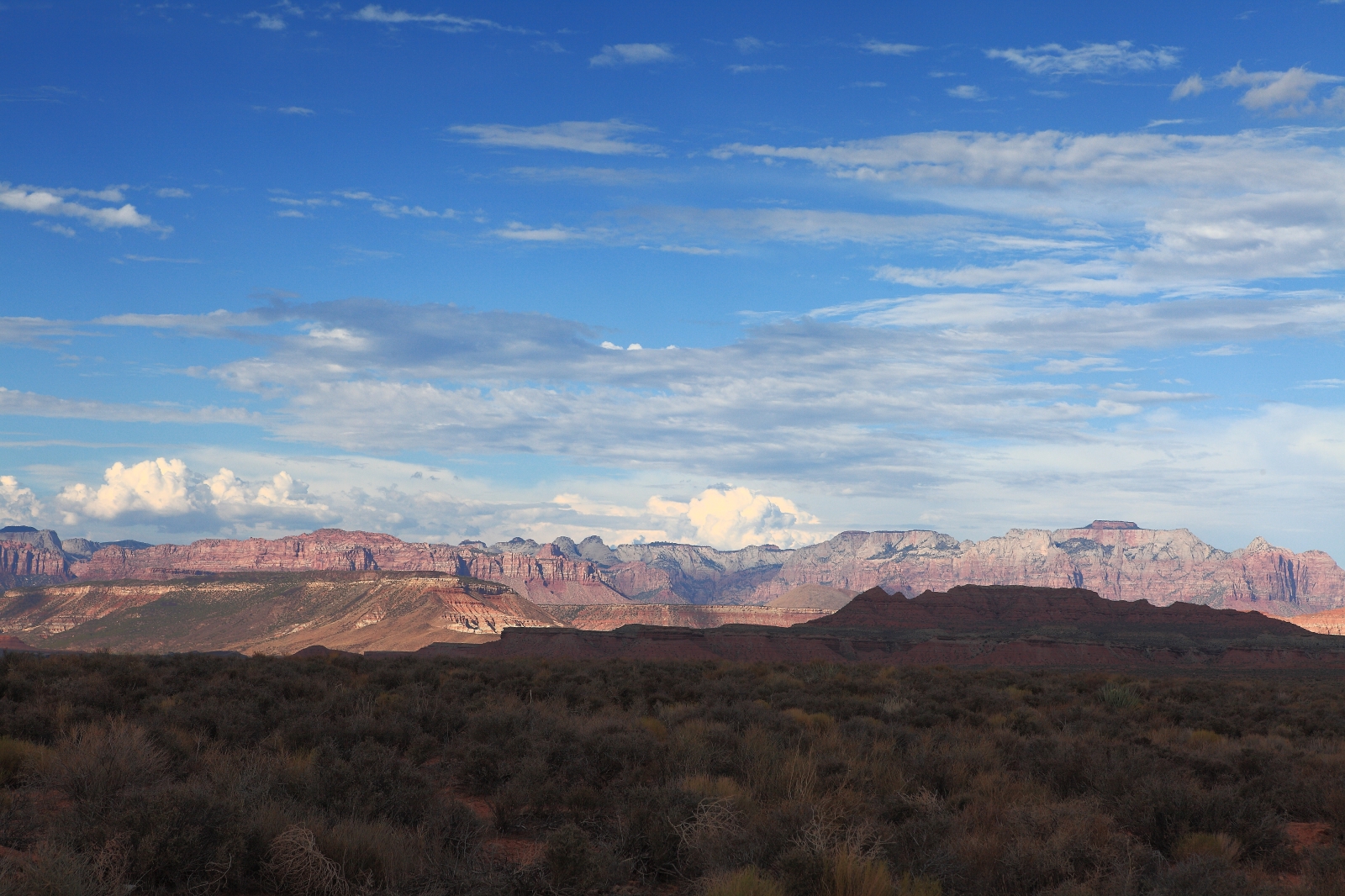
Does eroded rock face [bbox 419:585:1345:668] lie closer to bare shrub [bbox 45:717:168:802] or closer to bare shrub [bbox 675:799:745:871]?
bare shrub [bbox 45:717:168:802]

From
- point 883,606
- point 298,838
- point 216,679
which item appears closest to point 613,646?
point 883,606

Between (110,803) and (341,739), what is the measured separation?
5.02 meters

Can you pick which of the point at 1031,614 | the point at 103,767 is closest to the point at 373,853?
the point at 103,767

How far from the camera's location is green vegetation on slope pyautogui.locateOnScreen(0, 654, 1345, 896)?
8.08 meters

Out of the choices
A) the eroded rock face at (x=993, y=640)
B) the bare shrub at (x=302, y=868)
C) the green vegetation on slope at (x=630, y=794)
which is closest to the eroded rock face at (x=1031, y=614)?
the eroded rock face at (x=993, y=640)

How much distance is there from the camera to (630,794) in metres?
10.6

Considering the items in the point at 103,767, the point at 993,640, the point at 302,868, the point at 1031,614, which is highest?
the point at 103,767

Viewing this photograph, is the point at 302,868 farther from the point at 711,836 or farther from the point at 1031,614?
the point at 1031,614

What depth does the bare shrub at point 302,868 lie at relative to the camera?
7.94 metres

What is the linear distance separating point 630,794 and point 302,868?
3764mm

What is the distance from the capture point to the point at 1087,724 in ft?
64.2

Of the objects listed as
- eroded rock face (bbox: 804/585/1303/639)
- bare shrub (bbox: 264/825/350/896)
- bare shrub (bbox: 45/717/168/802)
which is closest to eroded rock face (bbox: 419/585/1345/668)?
eroded rock face (bbox: 804/585/1303/639)

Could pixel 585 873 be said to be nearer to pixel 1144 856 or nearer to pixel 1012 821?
pixel 1012 821

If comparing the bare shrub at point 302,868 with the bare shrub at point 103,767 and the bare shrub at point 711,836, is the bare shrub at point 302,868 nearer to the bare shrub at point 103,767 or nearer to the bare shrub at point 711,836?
the bare shrub at point 103,767
